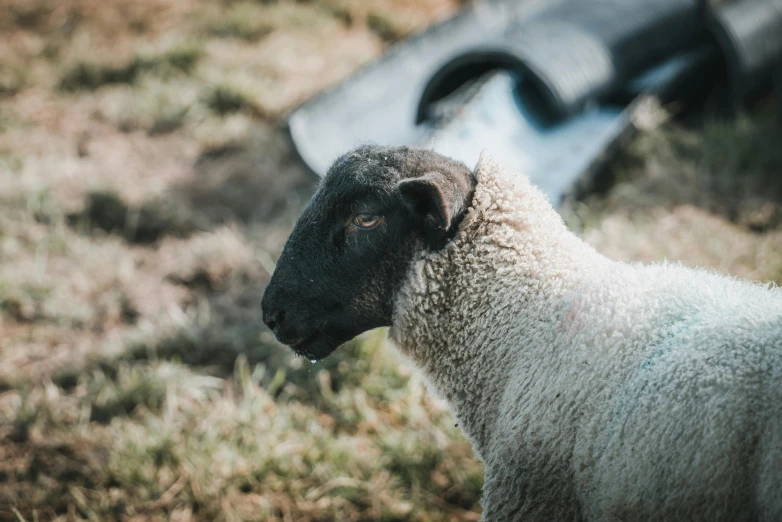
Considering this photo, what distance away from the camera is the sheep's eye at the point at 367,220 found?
210cm

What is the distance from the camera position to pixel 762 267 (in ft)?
12.6

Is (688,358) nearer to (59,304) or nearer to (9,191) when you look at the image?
(59,304)

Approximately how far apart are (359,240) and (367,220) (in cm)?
7

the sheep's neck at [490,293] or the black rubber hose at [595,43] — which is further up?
the black rubber hose at [595,43]

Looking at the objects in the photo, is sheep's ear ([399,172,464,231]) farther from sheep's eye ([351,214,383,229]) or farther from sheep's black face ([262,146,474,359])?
sheep's eye ([351,214,383,229])

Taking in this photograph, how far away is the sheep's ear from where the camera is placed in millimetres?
1955

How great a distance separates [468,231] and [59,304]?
3360mm

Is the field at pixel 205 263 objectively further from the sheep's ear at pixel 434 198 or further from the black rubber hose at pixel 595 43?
the sheep's ear at pixel 434 198

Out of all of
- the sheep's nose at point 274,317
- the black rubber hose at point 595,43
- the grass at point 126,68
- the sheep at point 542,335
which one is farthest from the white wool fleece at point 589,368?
the grass at point 126,68

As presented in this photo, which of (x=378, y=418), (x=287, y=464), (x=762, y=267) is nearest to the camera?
(x=287, y=464)

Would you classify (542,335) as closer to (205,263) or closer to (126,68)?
(205,263)

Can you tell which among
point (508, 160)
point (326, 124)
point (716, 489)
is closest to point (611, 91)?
point (508, 160)

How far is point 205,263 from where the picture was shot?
185 inches

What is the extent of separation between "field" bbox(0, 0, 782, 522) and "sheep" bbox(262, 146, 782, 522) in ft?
3.48
